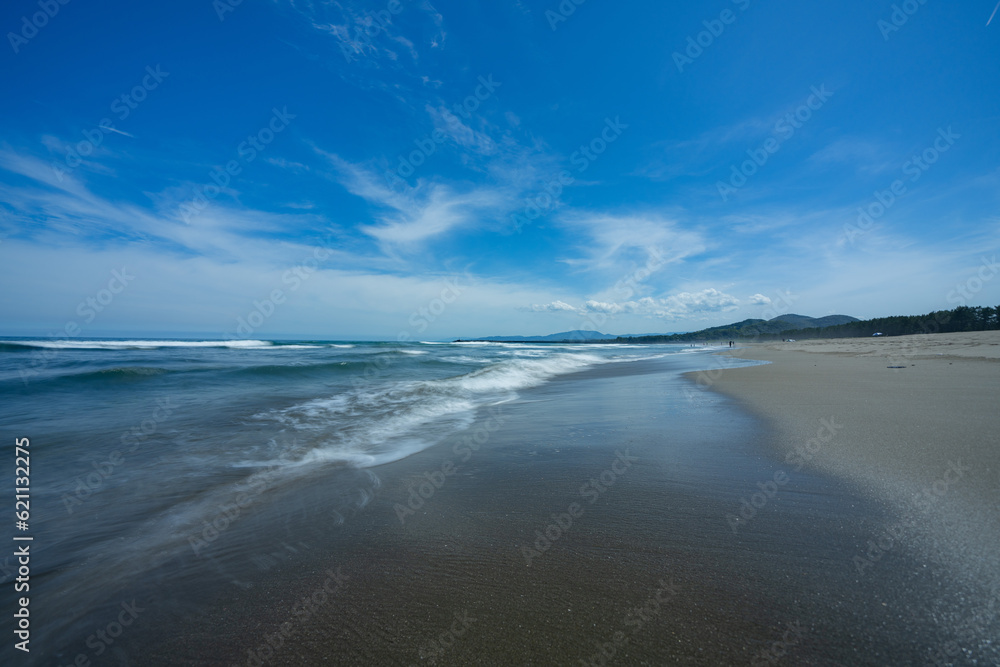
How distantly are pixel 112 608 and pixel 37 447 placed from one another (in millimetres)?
6237

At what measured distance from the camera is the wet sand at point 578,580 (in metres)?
1.96

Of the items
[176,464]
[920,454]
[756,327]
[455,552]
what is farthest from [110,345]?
[756,327]

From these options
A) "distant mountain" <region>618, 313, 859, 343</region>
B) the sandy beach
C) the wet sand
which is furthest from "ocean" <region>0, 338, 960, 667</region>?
"distant mountain" <region>618, 313, 859, 343</region>

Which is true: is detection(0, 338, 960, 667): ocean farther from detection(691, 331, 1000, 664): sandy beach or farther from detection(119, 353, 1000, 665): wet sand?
detection(691, 331, 1000, 664): sandy beach

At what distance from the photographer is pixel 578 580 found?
251 centimetres

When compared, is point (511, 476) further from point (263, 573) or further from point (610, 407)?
point (610, 407)

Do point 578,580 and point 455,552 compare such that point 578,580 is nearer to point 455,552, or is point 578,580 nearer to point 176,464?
point 455,552

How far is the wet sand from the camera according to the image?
1.96m

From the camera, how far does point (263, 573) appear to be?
Result: 2873mm

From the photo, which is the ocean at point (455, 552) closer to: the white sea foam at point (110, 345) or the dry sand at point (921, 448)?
the dry sand at point (921, 448)

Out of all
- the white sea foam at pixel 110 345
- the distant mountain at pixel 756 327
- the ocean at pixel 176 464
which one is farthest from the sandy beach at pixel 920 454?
the distant mountain at pixel 756 327

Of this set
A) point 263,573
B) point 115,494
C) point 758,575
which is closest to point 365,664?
point 263,573

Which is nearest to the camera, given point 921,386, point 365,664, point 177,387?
point 365,664

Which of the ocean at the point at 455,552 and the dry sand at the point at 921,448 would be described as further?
the dry sand at the point at 921,448
